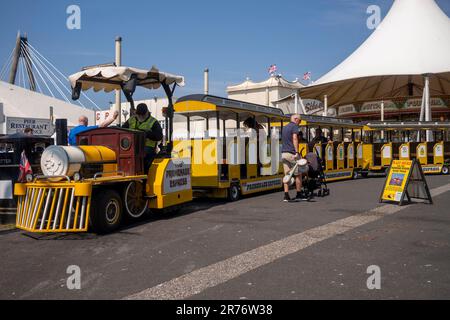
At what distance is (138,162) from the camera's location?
297 inches

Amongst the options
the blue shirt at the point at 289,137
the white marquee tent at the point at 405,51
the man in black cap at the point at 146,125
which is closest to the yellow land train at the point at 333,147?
the blue shirt at the point at 289,137

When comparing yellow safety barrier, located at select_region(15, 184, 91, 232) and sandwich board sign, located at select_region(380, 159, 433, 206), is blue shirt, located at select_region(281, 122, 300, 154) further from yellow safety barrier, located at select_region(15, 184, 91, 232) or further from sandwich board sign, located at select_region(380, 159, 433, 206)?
yellow safety barrier, located at select_region(15, 184, 91, 232)

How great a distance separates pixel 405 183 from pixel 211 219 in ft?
13.9

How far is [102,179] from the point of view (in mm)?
6652

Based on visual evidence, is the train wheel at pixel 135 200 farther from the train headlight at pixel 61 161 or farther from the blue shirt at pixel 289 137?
the blue shirt at pixel 289 137

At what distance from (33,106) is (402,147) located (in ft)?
68.8

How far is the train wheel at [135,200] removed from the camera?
7488 mm

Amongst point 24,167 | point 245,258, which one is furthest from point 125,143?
point 245,258

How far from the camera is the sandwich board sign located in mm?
9326

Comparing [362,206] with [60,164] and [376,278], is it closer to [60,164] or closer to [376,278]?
[376,278]

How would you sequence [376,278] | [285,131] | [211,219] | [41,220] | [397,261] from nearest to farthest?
[376,278] < [397,261] < [41,220] < [211,219] < [285,131]

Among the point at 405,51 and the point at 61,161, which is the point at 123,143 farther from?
the point at 405,51
